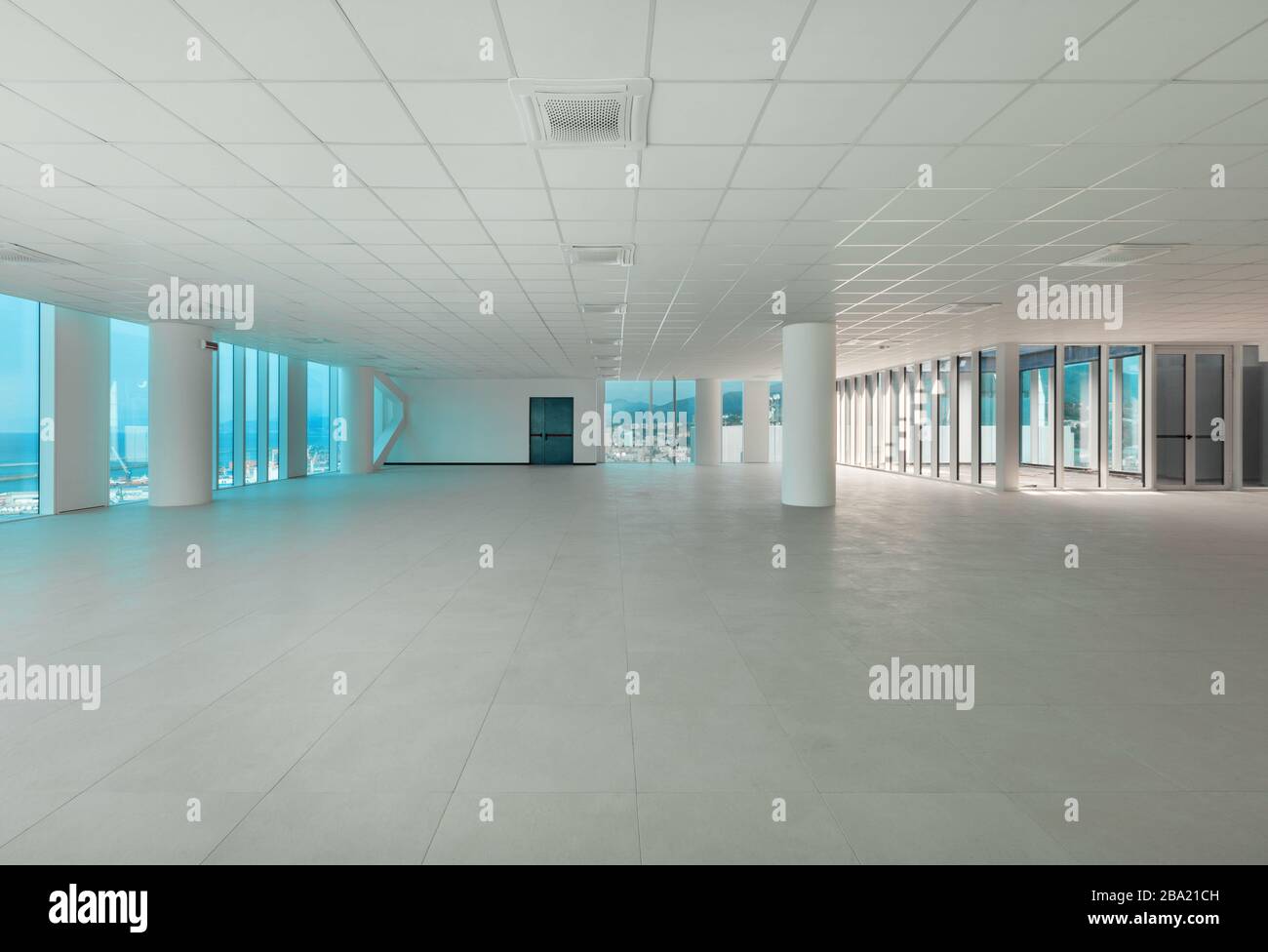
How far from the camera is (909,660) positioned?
17.5ft

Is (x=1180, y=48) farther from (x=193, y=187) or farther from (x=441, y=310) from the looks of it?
(x=441, y=310)

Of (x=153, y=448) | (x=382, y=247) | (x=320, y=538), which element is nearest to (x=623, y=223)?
(x=382, y=247)

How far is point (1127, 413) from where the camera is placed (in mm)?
22109

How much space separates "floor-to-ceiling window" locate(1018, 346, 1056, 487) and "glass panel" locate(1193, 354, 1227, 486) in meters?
3.93

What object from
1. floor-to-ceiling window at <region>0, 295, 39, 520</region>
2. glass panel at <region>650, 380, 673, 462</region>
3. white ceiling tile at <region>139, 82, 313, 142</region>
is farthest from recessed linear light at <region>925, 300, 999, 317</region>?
glass panel at <region>650, 380, 673, 462</region>

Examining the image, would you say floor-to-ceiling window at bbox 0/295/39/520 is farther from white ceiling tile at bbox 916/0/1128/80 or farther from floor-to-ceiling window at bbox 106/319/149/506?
white ceiling tile at bbox 916/0/1128/80

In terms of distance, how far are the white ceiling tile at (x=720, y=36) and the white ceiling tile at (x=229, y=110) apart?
3106mm

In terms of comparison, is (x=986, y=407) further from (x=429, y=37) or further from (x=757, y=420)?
(x=429, y=37)

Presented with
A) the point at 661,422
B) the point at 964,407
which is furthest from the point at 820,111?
the point at 661,422

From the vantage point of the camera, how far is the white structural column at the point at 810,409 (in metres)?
16.8

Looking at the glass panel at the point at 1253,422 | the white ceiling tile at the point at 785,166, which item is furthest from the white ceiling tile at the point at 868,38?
the glass panel at the point at 1253,422

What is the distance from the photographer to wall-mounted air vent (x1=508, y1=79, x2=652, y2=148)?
5266 millimetres

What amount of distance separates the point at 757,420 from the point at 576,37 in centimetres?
3209
